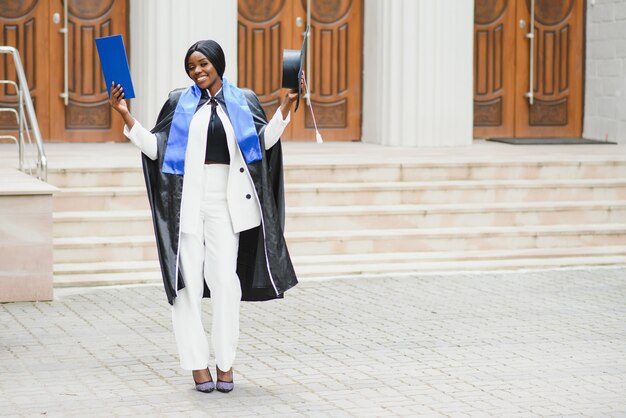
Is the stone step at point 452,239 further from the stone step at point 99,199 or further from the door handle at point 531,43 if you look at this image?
the door handle at point 531,43

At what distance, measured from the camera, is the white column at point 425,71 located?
1550 centimetres

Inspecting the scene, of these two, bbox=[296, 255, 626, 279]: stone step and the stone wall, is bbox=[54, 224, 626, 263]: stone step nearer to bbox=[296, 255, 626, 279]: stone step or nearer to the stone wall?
bbox=[296, 255, 626, 279]: stone step

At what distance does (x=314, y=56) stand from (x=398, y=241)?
4.70 meters

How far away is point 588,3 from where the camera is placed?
1739cm

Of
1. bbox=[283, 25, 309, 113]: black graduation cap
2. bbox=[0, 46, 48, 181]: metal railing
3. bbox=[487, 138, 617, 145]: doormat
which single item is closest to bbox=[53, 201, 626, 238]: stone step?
bbox=[0, 46, 48, 181]: metal railing

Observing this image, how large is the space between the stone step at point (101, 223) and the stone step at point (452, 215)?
1.32m

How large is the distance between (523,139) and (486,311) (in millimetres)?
7124

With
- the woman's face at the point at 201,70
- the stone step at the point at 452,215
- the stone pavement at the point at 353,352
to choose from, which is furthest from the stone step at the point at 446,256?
the woman's face at the point at 201,70

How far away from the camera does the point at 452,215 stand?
1266cm

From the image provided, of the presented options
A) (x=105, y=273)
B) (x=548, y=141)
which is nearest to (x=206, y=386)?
(x=105, y=273)

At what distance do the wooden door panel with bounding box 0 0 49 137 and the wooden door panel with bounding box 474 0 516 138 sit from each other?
5338mm

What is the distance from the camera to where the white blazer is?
725 centimetres

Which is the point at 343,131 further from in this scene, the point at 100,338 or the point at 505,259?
the point at 100,338

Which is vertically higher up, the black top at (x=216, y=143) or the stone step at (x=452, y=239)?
the black top at (x=216, y=143)
